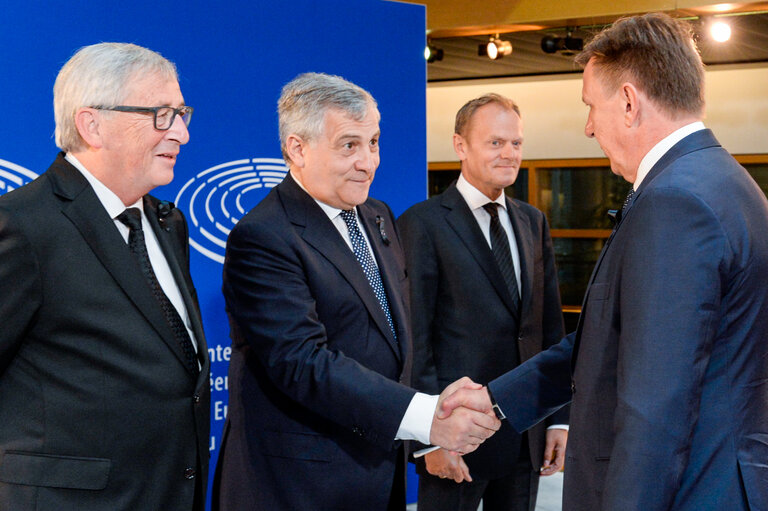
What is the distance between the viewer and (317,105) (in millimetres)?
2457

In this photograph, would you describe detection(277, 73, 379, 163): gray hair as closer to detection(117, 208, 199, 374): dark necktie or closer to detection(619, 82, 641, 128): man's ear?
detection(117, 208, 199, 374): dark necktie

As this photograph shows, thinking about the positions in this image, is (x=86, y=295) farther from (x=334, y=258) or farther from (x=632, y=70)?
(x=632, y=70)

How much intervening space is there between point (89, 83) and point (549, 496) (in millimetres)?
4176

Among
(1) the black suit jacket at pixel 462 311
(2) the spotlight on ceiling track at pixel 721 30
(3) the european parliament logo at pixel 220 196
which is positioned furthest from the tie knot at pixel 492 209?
(2) the spotlight on ceiling track at pixel 721 30

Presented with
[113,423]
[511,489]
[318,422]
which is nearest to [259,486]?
[318,422]

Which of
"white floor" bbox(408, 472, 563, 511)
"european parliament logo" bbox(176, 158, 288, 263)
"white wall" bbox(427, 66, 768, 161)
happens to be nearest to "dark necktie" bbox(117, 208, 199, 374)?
"european parliament logo" bbox(176, 158, 288, 263)

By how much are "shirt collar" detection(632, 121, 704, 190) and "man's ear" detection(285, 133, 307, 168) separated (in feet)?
3.34

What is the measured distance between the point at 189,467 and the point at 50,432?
358mm

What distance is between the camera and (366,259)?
8.21ft

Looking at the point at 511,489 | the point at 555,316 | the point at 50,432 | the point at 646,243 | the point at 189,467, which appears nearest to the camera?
the point at 646,243

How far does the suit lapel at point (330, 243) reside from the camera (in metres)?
2.36

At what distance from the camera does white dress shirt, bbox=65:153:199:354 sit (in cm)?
200

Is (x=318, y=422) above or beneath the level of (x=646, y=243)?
beneath

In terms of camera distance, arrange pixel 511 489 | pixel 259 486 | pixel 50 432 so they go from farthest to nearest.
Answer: pixel 511 489 < pixel 259 486 < pixel 50 432
